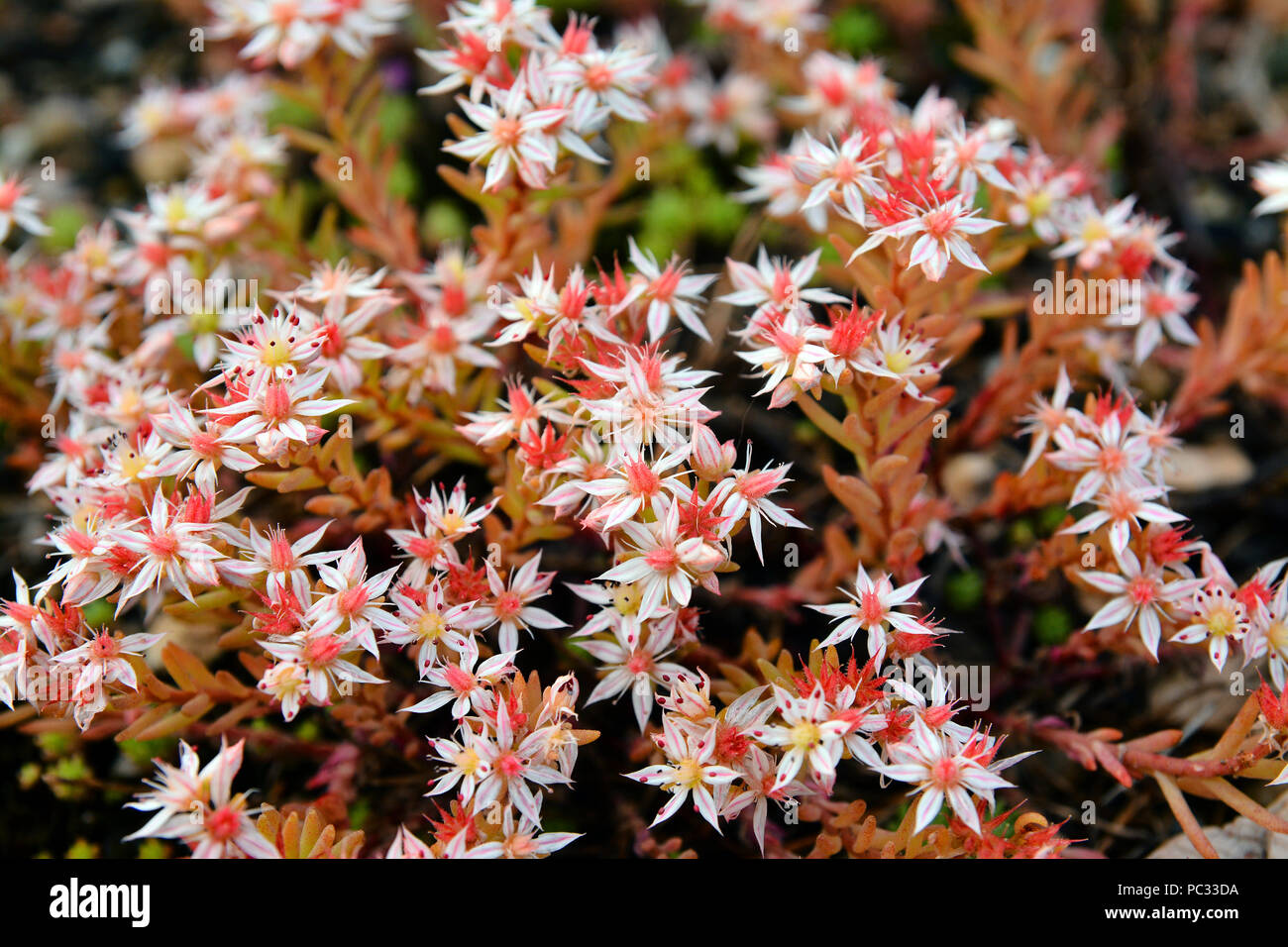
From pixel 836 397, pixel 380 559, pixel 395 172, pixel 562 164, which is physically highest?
pixel 395 172

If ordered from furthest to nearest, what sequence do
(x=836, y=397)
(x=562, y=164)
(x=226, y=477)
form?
(x=836, y=397), (x=226, y=477), (x=562, y=164)

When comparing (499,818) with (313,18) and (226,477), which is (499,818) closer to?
Result: (226,477)
